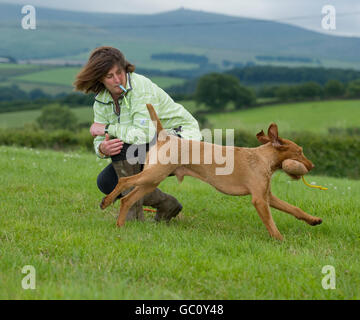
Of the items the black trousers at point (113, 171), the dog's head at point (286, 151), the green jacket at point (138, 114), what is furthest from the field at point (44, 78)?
the dog's head at point (286, 151)

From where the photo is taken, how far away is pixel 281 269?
14.3ft

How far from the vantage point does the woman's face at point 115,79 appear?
18.6ft

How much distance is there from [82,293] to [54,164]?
8205 mm

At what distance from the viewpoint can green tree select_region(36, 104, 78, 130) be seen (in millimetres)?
44781

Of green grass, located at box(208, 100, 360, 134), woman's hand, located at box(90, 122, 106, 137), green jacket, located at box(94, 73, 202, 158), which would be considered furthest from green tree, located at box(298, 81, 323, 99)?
woman's hand, located at box(90, 122, 106, 137)

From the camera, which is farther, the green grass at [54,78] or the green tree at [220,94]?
the green grass at [54,78]

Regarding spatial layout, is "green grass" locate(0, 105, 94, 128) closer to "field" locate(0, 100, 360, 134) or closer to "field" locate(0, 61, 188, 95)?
"field" locate(0, 100, 360, 134)

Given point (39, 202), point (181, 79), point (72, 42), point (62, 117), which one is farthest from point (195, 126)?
point (72, 42)

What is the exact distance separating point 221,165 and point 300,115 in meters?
42.9

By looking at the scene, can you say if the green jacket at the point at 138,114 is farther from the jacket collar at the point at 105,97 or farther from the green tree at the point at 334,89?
the green tree at the point at 334,89

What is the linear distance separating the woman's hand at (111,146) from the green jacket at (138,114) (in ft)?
0.29

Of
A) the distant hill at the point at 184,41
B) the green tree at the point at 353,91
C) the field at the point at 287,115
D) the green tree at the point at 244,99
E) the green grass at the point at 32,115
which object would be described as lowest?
the green grass at the point at 32,115
